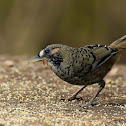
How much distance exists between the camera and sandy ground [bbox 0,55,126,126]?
4024 mm

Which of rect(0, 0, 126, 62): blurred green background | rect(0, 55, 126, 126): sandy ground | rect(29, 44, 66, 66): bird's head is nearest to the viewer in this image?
rect(0, 55, 126, 126): sandy ground

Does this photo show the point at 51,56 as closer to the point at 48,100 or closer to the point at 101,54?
the point at 48,100

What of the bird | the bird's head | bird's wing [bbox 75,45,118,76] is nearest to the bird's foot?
the bird

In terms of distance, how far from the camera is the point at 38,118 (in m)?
4.00

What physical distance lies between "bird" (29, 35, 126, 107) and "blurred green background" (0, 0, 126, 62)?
4.78 meters

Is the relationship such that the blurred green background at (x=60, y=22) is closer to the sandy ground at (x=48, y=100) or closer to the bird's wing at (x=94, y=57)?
the sandy ground at (x=48, y=100)

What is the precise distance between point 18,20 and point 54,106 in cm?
621

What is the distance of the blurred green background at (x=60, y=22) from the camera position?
992 centimetres

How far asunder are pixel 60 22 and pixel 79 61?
5.67 m

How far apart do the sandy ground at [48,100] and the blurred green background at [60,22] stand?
113 inches

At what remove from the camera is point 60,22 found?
33.7 ft

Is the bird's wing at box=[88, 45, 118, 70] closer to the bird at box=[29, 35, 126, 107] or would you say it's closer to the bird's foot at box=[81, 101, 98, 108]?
the bird at box=[29, 35, 126, 107]

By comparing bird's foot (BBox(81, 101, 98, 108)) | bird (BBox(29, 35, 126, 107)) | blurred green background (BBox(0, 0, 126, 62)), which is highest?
blurred green background (BBox(0, 0, 126, 62))

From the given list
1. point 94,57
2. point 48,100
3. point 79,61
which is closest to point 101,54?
point 94,57
